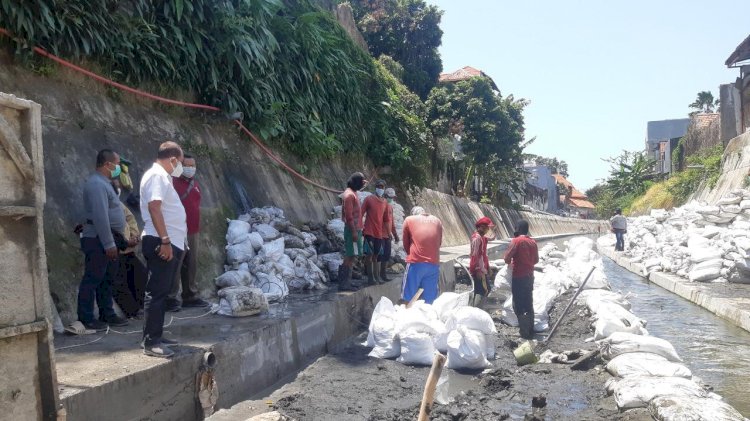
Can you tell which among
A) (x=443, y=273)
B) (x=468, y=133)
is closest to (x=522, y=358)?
(x=443, y=273)

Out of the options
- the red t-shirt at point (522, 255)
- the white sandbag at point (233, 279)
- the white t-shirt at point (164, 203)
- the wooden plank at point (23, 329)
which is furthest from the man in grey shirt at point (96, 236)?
the red t-shirt at point (522, 255)

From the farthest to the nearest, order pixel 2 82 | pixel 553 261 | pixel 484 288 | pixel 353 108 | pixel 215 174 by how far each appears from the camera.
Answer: pixel 553 261
pixel 353 108
pixel 484 288
pixel 215 174
pixel 2 82

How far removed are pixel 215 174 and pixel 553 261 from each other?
1097 centimetres

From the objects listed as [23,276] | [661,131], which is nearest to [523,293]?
[23,276]

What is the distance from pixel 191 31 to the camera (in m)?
7.84

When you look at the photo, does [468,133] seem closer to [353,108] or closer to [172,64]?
[353,108]

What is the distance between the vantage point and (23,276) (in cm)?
269

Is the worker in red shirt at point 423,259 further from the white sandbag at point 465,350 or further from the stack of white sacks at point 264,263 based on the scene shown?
the white sandbag at point 465,350

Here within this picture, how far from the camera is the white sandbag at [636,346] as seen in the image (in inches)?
231

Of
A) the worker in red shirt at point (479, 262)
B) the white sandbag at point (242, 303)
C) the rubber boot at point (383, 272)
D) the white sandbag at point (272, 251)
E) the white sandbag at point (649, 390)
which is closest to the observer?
the white sandbag at point (649, 390)

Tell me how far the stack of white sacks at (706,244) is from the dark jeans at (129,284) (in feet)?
34.6

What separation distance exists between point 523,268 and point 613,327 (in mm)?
1228

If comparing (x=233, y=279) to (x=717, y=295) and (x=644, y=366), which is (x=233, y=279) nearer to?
(x=644, y=366)

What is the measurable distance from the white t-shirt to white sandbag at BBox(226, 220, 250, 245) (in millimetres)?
3188
